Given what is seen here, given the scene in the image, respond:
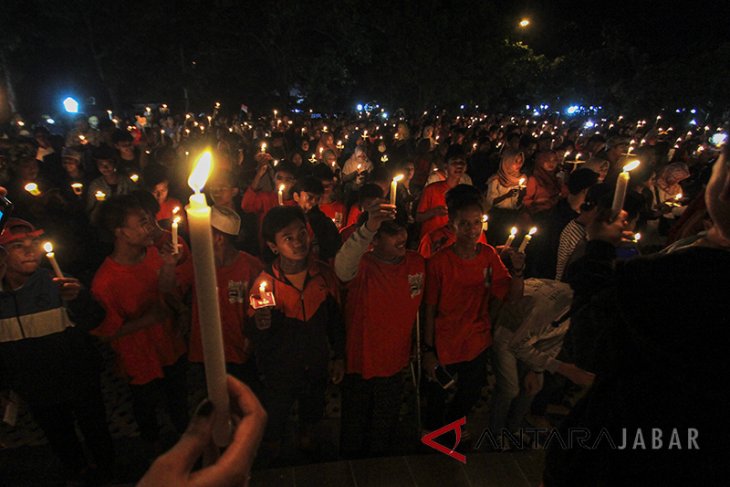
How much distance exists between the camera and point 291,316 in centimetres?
327

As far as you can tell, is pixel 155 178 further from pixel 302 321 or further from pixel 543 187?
pixel 543 187

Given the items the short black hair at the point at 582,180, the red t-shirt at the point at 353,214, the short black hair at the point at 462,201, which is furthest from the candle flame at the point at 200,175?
the short black hair at the point at 582,180

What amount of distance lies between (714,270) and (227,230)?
3.20 meters

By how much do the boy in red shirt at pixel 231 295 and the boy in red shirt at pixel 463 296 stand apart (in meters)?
1.50

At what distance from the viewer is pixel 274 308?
3229 millimetres

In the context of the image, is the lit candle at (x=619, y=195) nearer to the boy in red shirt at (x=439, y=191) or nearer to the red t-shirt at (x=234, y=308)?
the red t-shirt at (x=234, y=308)

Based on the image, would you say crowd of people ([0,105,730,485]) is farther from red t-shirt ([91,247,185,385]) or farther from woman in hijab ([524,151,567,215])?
woman in hijab ([524,151,567,215])

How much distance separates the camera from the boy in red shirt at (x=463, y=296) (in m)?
3.46

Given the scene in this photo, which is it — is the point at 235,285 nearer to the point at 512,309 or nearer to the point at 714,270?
the point at 512,309

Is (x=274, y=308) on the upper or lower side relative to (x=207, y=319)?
lower

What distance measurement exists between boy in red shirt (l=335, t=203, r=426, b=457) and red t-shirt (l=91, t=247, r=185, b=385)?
149cm

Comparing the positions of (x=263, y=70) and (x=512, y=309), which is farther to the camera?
(x=263, y=70)

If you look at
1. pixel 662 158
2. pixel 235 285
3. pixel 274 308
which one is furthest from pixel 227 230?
pixel 662 158

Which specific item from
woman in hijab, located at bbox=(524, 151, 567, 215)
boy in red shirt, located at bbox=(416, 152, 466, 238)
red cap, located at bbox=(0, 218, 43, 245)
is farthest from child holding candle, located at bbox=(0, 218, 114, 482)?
woman in hijab, located at bbox=(524, 151, 567, 215)
